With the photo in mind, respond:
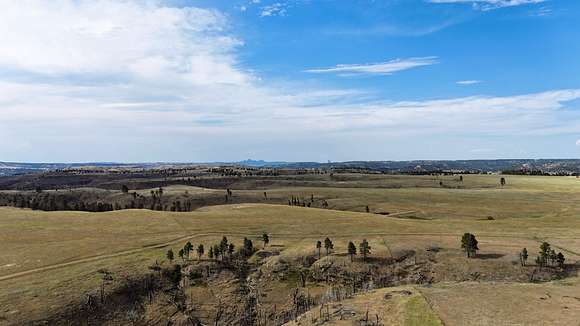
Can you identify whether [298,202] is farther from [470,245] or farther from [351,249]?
[470,245]

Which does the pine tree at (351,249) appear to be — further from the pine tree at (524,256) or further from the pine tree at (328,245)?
the pine tree at (524,256)

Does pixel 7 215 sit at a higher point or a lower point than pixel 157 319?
higher

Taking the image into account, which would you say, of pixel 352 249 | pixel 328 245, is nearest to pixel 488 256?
pixel 352 249

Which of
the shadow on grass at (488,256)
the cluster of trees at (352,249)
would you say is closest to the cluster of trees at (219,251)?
the cluster of trees at (352,249)

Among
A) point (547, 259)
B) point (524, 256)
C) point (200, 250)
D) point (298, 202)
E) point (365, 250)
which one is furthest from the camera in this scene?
point (298, 202)

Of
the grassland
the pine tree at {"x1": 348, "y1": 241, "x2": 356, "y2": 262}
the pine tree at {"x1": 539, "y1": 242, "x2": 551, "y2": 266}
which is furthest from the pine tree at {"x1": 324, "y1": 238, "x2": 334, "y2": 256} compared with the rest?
the pine tree at {"x1": 539, "y1": 242, "x2": 551, "y2": 266}

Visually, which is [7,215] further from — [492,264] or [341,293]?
[492,264]

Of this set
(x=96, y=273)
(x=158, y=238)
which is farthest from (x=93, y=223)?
(x=96, y=273)

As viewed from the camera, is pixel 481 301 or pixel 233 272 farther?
pixel 233 272

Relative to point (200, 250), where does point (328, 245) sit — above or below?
above
